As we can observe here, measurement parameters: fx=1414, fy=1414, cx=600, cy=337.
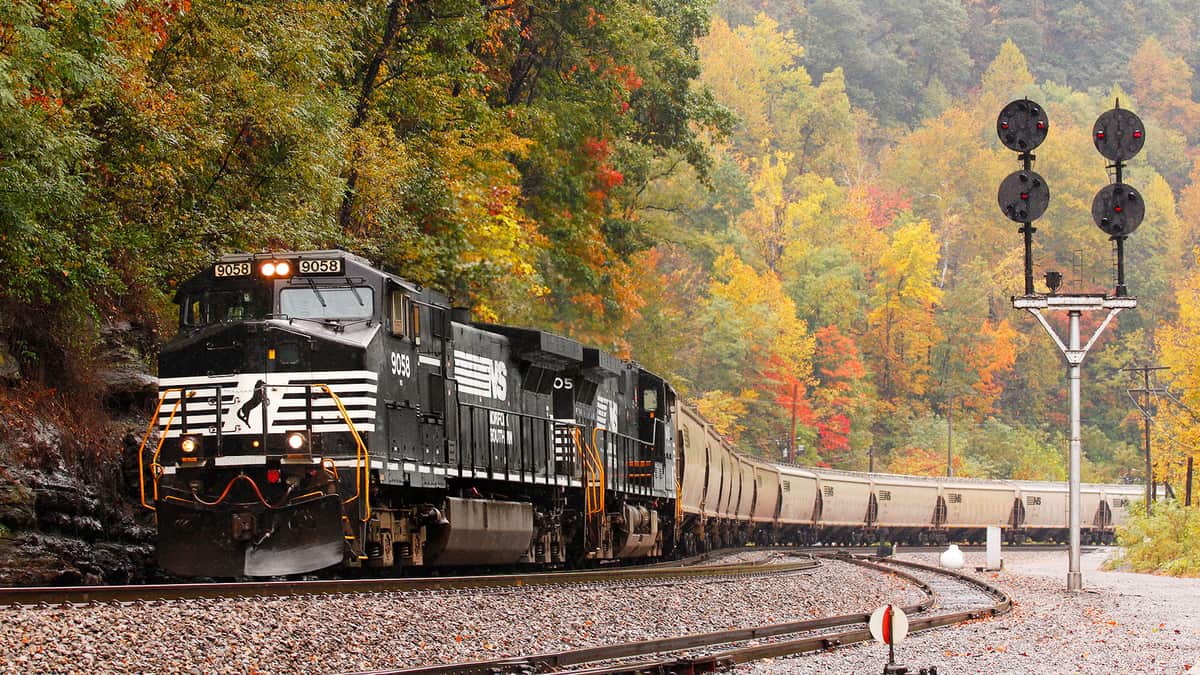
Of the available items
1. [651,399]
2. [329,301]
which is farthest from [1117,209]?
[329,301]

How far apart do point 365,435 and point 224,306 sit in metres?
2.22

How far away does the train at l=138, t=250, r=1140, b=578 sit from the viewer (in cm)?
1418

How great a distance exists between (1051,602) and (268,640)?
1306 centimetres

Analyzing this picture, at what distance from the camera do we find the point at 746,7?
493 ft

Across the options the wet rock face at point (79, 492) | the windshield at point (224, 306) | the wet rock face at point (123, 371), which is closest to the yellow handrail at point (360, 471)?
the windshield at point (224, 306)

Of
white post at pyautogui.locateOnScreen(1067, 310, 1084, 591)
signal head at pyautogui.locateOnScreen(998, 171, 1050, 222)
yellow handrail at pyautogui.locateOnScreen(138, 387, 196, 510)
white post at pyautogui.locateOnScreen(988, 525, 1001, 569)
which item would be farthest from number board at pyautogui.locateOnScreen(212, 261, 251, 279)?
white post at pyautogui.locateOnScreen(988, 525, 1001, 569)

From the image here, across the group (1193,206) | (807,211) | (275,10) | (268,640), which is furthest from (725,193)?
(268,640)

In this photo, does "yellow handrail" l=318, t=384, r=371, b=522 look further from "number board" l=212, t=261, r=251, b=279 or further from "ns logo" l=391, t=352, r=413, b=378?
"number board" l=212, t=261, r=251, b=279

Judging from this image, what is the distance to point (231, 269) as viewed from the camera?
598 inches

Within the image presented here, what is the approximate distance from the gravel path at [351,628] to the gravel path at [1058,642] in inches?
77.1

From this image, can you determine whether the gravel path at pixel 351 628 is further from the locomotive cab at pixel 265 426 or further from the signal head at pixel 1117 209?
the signal head at pixel 1117 209

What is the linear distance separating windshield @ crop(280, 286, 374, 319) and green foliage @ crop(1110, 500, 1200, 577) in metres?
23.1

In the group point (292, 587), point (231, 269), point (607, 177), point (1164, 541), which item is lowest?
point (1164, 541)

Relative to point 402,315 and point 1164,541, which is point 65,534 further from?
point 1164,541
